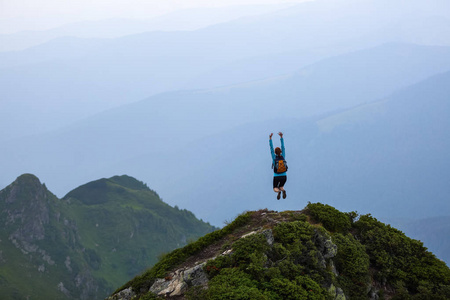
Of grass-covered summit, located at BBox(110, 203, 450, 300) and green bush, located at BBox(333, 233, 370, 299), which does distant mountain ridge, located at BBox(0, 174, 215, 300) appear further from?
green bush, located at BBox(333, 233, 370, 299)

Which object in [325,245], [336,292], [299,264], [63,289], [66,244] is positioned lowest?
[63,289]

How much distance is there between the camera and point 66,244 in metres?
162

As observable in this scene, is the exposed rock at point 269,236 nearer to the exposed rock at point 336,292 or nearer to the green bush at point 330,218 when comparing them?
the exposed rock at point 336,292

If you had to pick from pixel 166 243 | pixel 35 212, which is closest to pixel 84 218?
pixel 35 212

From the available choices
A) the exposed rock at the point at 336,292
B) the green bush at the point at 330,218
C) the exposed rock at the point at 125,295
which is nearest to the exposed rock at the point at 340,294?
the exposed rock at the point at 336,292

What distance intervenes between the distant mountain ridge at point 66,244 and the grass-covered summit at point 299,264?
120 metres

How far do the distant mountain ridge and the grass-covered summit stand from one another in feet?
393

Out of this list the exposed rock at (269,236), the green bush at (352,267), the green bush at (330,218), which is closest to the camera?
the exposed rock at (269,236)

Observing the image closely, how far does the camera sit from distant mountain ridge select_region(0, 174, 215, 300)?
13288 centimetres

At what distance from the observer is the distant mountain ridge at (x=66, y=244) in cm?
13288

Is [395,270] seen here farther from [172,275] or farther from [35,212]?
[35,212]

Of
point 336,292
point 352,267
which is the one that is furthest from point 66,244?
point 336,292

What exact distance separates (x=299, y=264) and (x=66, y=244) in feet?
559

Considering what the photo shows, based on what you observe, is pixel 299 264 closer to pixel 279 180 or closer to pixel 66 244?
pixel 279 180
